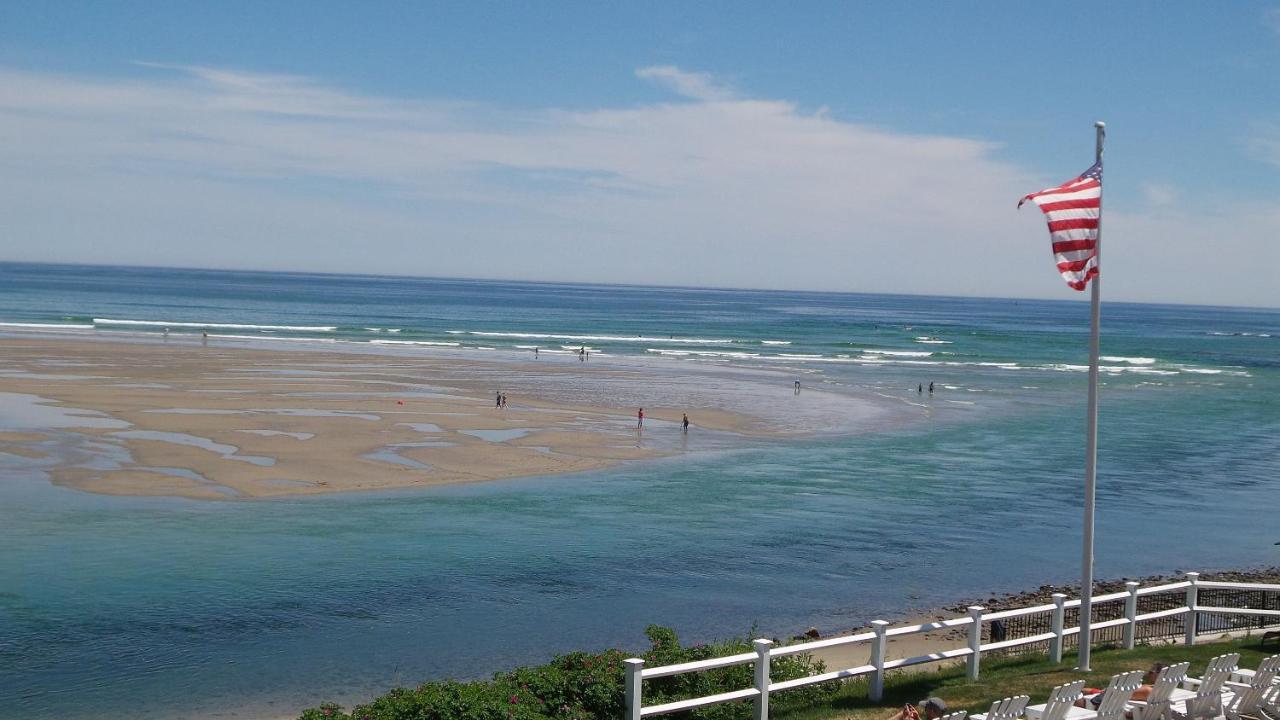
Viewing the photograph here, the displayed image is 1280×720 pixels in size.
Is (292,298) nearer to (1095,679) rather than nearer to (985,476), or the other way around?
(985,476)

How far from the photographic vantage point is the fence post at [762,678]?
1202 cm

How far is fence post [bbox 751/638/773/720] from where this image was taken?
12.0 metres

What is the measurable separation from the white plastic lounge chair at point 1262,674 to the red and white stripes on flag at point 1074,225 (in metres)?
4.46

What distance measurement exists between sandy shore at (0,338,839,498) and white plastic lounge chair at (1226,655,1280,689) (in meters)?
24.0

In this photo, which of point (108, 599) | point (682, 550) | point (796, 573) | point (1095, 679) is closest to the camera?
point (1095, 679)

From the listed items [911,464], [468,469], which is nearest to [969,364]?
[911,464]

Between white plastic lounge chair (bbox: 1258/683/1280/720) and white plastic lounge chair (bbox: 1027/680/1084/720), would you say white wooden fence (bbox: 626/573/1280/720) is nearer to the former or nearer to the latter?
white plastic lounge chair (bbox: 1027/680/1084/720)

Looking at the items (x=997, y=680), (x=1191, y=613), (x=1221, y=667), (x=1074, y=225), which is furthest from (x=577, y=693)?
(x=1191, y=613)

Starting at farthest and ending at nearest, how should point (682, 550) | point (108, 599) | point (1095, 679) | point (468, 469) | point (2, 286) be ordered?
point (2, 286) → point (468, 469) → point (682, 550) → point (108, 599) → point (1095, 679)

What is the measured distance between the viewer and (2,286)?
182 metres

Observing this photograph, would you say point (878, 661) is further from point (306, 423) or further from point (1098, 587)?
point (306, 423)

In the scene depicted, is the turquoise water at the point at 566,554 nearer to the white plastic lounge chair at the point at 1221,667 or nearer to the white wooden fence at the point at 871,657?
the white wooden fence at the point at 871,657

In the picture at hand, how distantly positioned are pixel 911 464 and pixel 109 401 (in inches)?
1320

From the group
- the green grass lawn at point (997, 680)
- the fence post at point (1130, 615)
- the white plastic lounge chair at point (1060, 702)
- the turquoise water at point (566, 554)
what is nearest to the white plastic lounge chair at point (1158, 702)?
the white plastic lounge chair at point (1060, 702)
